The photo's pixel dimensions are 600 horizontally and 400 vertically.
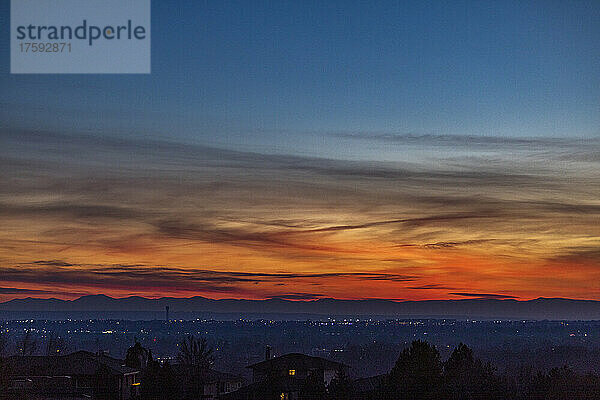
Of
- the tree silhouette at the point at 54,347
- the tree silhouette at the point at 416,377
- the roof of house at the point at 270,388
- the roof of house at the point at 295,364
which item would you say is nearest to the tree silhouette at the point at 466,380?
the tree silhouette at the point at 416,377

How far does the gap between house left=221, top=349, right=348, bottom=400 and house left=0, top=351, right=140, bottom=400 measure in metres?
6.76

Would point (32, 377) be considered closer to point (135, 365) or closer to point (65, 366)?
point (65, 366)

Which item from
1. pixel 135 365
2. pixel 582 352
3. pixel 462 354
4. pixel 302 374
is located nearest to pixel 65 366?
pixel 135 365

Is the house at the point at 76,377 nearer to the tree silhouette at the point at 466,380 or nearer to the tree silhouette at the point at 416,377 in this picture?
the tree silhouette at the point at 416,377

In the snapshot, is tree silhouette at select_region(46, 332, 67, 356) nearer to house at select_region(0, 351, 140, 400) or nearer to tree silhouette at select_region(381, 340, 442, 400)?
house at select_region(0, 351, 140, 400)

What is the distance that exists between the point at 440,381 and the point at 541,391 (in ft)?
21.9

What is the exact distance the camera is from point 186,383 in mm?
55188

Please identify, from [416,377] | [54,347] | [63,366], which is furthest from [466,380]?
[54,347]

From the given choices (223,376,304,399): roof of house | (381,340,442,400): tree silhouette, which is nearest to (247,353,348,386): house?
(223,376,304,399): roof of house

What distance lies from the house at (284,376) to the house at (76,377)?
6.76 m

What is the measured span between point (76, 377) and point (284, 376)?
50.5 feet

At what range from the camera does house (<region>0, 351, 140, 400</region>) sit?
48.9 meters

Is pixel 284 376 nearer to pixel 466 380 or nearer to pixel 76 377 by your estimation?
pixel 76 377

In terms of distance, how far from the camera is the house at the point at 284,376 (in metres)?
49.6
